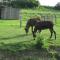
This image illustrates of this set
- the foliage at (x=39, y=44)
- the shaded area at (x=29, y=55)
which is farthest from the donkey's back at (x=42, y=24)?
the shaded area at (x=29, y=55)

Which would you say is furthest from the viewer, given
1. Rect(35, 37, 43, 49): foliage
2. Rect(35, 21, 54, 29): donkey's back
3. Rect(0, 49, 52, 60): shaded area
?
Rect(35, 21, 54, 29): donkey's back

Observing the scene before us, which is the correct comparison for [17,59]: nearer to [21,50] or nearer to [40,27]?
[21,50]

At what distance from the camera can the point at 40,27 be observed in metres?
19.8

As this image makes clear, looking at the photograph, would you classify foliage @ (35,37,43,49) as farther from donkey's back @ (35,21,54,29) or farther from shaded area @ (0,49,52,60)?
donkey's back @ (35,21,54,29)

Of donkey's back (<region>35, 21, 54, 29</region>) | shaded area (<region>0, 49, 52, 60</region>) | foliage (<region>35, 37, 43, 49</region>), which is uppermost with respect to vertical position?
donkey's back (<region>35, 21, 54, 29</region>)

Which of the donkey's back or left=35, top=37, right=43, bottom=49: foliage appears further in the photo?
the donkey's back

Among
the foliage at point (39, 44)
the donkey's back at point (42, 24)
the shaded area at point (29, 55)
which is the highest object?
the donkey's back at point (42, 24)

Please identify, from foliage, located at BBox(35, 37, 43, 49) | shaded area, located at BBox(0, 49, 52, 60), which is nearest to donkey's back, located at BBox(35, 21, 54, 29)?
foliage, located at BBox(35, 37, 43, 49)

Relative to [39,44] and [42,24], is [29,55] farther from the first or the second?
[42,24]

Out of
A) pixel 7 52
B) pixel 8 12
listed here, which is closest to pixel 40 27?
pixel 7 52

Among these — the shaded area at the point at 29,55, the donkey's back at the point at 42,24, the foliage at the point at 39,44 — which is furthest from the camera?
the donkey's back at the point at 42,24

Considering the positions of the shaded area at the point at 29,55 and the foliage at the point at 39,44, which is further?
the foliage at the point at 39,44

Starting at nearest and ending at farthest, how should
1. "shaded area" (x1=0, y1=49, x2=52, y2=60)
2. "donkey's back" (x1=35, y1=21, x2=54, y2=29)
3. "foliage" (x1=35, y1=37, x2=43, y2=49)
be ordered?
"shaded area" (x1=0, y1=49, x2=52, y2=60) → "foliage" (x1=35, y1=37, x2=43, y2=49) → "donkey's back" (x1=35, y1=21, x2=54, y2=29)

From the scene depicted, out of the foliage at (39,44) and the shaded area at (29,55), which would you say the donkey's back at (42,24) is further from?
the shaded area at (29,55)
